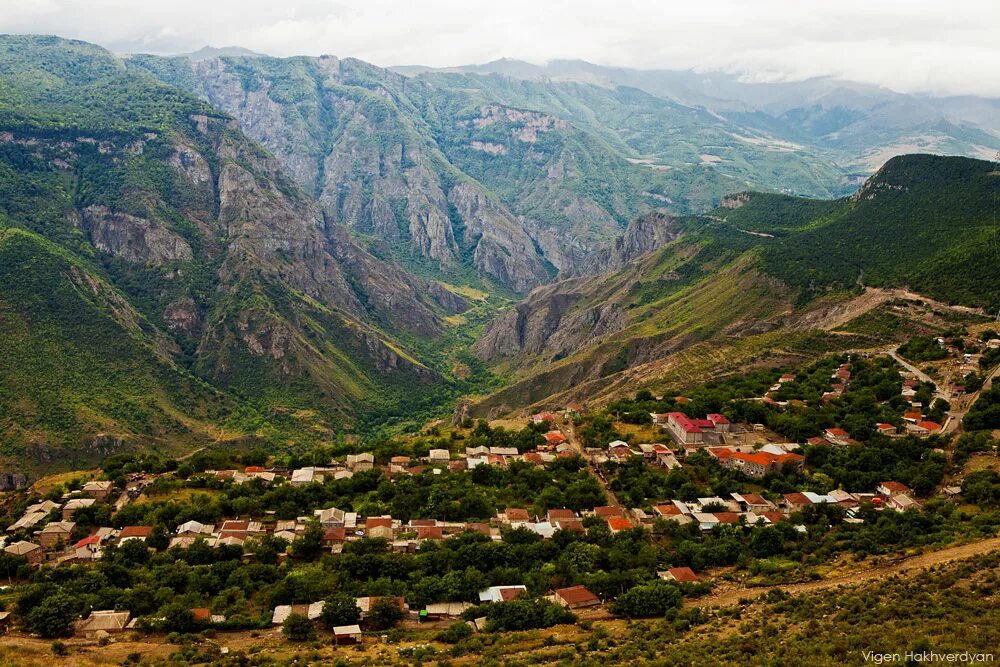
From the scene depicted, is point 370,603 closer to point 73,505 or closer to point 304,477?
point 304,477

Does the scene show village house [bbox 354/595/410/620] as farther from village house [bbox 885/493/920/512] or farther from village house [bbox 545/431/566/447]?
village house [bbox 885/493/920/512]

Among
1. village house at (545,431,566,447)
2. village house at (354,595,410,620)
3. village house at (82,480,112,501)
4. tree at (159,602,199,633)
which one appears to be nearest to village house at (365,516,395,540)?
village house at (354,595,410,620)

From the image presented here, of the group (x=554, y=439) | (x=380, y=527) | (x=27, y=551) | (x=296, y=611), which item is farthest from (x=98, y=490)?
(x=554, y=439)

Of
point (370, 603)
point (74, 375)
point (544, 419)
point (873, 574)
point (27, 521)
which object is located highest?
point (873, 574)

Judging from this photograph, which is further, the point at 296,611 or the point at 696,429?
the point at 696,429

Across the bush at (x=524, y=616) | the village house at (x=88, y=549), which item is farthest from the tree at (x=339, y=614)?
the village house at (x=88, y=549)

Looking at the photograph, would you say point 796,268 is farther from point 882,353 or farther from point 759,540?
point 759,540
